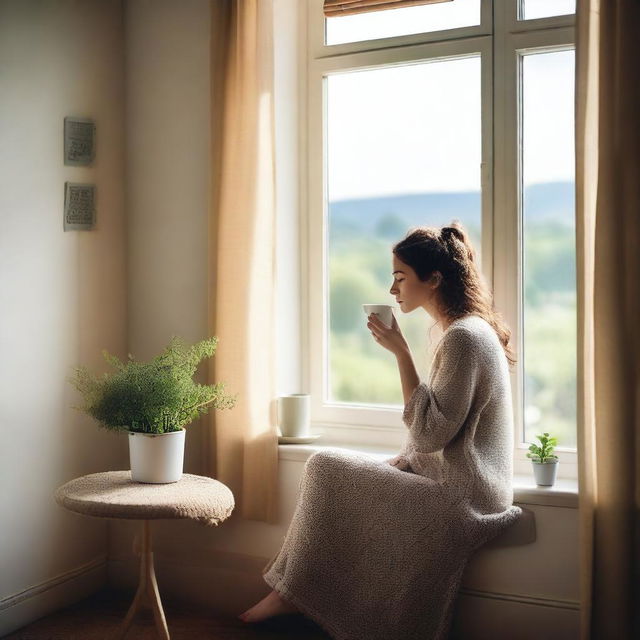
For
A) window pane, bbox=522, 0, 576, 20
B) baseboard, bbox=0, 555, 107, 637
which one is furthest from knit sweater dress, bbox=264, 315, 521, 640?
window pane, bbox=522, 0, 576, 20

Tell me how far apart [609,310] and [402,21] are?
131cm

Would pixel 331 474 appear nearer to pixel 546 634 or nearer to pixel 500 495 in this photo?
pixel 500 495

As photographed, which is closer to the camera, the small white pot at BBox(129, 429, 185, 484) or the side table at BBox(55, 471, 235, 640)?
the side table at BBox(55, 471, 235, 640)

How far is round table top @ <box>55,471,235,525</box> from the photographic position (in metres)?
2.26

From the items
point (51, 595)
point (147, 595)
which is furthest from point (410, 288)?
point (51, 595)

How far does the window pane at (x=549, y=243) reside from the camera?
105 inches

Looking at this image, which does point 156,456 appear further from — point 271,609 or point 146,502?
point 271,609

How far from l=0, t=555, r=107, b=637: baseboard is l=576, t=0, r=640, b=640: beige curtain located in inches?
67.7

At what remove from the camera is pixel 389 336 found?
251 centimetres

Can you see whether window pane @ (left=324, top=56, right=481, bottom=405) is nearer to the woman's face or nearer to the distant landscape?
the distant landscape

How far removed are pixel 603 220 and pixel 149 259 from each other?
1.63m

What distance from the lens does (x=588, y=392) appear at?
91.6 inches

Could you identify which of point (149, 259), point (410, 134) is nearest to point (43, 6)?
point (149, 259)

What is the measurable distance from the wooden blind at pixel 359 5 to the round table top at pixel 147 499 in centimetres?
170
